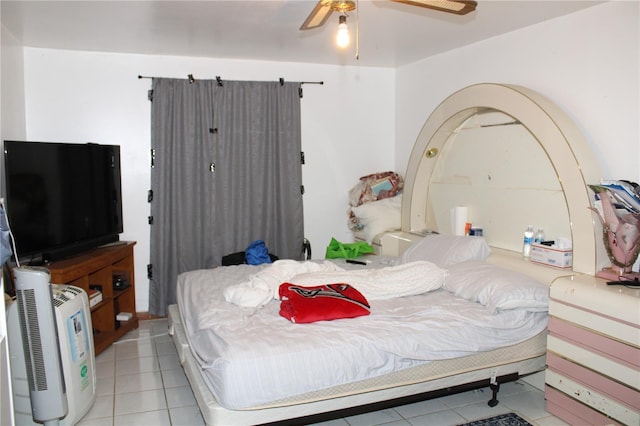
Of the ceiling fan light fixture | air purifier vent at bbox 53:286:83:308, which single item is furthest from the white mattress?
the ceiling fan light fixture

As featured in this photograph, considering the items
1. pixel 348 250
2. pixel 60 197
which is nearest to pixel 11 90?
pixel 60 197

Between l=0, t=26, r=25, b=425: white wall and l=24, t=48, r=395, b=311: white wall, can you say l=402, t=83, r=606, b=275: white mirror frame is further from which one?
l=0, t=26, r=25, b=425: white wall

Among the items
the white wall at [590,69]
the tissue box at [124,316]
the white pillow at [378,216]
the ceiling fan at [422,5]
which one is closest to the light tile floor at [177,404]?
the tissue box at [124,316]

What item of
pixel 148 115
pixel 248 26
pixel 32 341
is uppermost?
pixel 248 26

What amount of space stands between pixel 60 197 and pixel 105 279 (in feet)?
2.49

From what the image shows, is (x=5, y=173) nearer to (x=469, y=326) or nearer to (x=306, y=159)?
(x=306, y=159)

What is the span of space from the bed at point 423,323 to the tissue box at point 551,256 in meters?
0.06

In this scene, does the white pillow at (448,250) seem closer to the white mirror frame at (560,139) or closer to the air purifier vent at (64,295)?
the white mirror frame at (560,139)

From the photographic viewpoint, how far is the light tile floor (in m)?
2.96

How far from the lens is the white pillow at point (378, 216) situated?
16.2 feet

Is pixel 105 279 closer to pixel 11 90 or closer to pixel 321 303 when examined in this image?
pixel 11 90

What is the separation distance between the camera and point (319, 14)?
9.03 feet

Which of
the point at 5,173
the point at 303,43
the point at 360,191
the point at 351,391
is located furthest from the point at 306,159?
the point at 351,391

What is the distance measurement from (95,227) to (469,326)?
3085mm
